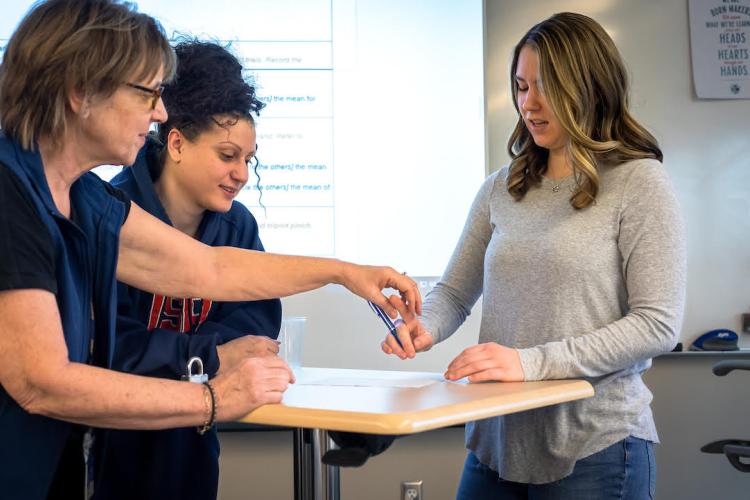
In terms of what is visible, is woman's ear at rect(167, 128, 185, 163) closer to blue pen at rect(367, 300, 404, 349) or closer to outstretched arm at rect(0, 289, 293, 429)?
blue pen at rect(367, 300, 404, 349)

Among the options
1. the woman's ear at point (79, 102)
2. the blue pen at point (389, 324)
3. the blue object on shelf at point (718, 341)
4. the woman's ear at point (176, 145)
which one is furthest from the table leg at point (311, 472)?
the blue object on shelf at point (718, 341)

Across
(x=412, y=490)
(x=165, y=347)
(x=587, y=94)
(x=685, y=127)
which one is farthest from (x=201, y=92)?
(x=685, y=127)

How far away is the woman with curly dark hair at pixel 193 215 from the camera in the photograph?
1752mm

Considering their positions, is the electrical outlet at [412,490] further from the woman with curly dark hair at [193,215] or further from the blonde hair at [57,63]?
the blonde hair at [57,63]

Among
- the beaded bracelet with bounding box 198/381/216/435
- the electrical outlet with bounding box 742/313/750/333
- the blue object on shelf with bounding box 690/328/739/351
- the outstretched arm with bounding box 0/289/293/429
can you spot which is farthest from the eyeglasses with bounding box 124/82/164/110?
the electrical outlet with bounding box 742/313/750/333

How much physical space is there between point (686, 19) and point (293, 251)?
1663 mm

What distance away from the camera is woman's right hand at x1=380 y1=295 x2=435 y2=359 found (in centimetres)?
170

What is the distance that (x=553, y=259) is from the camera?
1645mm

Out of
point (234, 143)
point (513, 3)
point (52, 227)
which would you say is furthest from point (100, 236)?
point (513, 3)

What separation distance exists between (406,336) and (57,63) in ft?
2.68

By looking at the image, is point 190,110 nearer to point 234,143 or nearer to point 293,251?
point 234,143

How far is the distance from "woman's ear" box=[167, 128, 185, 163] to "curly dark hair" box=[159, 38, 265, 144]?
12 mm

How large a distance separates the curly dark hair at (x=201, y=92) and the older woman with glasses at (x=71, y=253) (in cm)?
41

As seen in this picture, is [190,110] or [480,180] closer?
[190,110]
